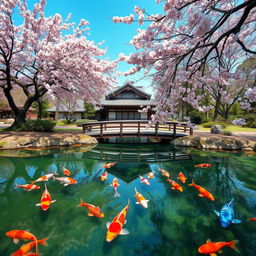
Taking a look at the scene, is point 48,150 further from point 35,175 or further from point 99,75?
point 99,75

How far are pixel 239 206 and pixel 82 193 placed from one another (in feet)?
15.0

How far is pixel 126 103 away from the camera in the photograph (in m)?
19.2

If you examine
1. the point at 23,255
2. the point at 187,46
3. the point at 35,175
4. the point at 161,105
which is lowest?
the point at 35,175

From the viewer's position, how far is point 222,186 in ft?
16.5

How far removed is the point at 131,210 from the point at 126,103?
16566mm

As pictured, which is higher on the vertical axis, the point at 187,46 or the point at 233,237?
the point at 187,46

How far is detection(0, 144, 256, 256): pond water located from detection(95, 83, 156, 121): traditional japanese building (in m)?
13.4

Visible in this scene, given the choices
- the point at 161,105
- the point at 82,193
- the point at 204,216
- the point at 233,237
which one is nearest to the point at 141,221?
the point at 204,216

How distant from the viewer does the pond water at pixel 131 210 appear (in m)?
2.61

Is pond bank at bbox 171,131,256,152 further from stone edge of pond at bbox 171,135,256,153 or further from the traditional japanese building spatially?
the traditional japanese building

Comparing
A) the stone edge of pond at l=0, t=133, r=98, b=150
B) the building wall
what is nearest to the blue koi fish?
the stone edge of pond at l=0, t=133, r=98, b=150

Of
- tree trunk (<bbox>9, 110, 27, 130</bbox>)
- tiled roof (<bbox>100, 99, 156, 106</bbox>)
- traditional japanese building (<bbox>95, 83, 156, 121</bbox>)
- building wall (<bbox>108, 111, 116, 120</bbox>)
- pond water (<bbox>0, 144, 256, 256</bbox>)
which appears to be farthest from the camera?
building wall (<bbox>108, 111, 116, 120</bbox>)

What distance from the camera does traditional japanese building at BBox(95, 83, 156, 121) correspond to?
63.5ft

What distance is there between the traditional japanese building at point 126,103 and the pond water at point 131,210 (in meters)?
13.4
